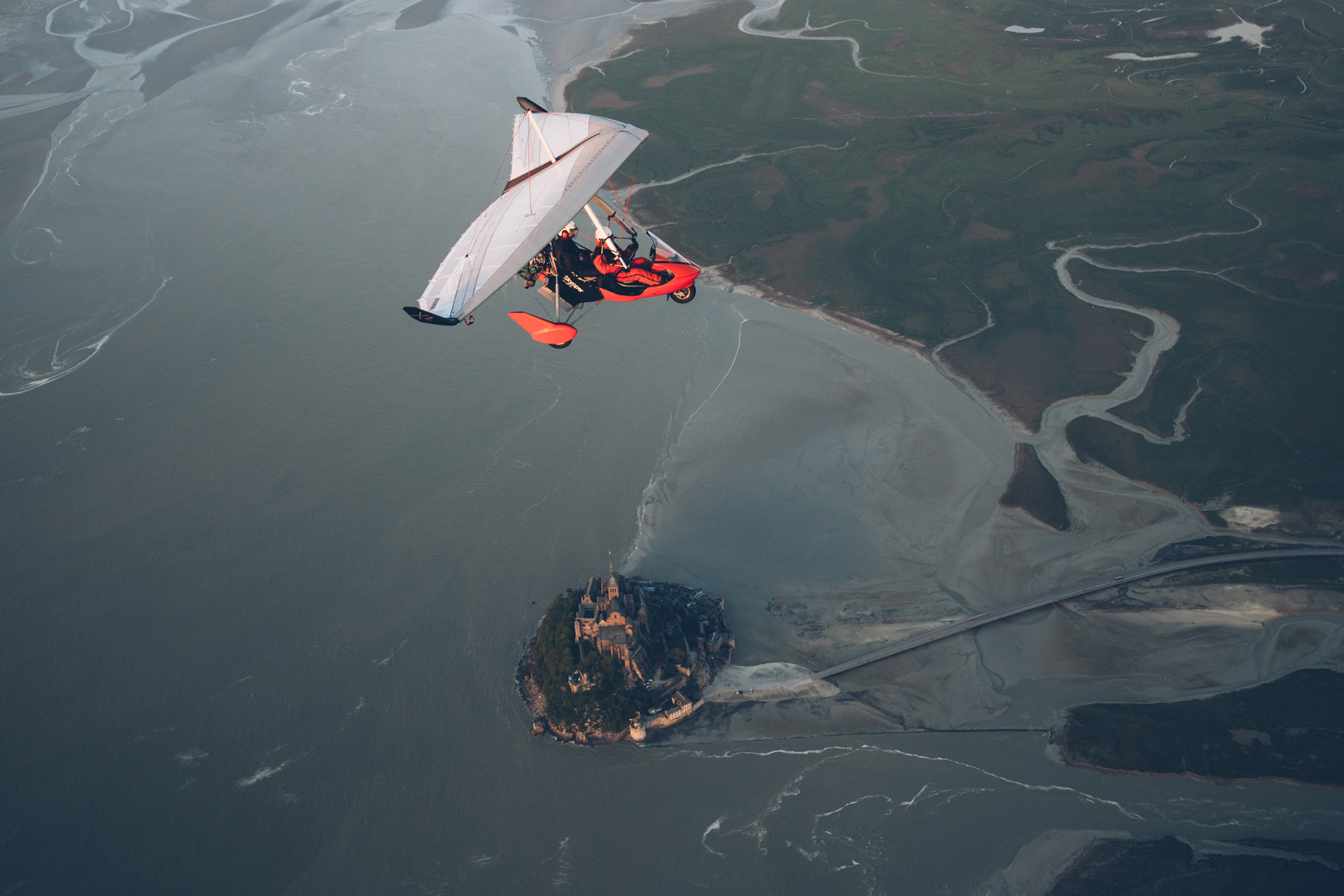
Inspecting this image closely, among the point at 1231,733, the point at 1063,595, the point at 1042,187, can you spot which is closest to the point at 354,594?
the point at 1063,595

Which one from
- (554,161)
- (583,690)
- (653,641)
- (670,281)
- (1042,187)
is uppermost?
(554,161)

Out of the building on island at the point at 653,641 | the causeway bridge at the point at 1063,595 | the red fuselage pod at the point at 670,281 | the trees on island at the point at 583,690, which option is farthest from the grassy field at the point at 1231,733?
the red fuselage pod at the point at 670,281

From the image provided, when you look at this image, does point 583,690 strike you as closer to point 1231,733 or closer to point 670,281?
point 670,281

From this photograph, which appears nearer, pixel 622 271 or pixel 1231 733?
pixel 622 271

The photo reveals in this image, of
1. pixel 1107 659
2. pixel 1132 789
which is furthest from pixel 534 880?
pixel 1107 659

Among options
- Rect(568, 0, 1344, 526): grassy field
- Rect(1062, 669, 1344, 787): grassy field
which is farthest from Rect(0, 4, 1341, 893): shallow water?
Rect(568, 0, 1344, 526): grassy field

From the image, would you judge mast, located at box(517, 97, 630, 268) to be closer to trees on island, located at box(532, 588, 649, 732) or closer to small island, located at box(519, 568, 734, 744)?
small island, located at box(519, 568, 734, 744)

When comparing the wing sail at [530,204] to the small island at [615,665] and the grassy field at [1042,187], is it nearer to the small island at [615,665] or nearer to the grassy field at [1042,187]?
the small island at [615,665]
